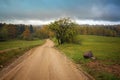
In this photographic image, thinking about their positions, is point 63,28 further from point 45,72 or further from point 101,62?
point 45,72

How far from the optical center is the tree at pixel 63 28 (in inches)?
2597

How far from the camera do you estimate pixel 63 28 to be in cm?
6694

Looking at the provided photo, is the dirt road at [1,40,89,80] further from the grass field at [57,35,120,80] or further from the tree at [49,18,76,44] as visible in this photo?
the tree at [49,18,76,44]

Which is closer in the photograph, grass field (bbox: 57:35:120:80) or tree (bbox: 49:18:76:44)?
grass field (bbox: 57:35:120:80)

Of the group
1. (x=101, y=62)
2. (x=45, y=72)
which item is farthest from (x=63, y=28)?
(x=45, y=72)

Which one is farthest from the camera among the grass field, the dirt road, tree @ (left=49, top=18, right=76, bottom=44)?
tree @ (left=49, top=18, right=76, bottom=44)

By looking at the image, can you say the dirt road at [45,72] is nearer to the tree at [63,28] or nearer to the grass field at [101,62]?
the grass field at [101,62]

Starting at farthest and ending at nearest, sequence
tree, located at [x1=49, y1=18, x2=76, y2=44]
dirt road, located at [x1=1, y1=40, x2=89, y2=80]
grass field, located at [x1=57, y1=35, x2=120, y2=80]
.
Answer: tree, located at [x1=49, y1=18, x2=76, y2=44]
grass field, located at [x1=57, y1=35, x2=120, y2=80]
dirt road, located at [x1=1, y1=40, x2=89, y2=80]

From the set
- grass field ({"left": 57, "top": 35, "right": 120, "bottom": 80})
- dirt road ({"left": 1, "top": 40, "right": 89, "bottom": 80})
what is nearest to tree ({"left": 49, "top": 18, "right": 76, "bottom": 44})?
grass field ({"left": 57, "top": 35, "right": 120, "bottom": 80})

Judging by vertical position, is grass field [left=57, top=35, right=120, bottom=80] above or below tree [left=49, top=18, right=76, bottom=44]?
below

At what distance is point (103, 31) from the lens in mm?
185750

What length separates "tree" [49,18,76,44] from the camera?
6596 cm

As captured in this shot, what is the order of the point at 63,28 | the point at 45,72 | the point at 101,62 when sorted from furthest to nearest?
1. the point at 63,28
2. the point at 101,62
3. the point at 45,72

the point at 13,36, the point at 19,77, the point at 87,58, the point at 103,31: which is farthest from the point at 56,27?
the point at 103,31
